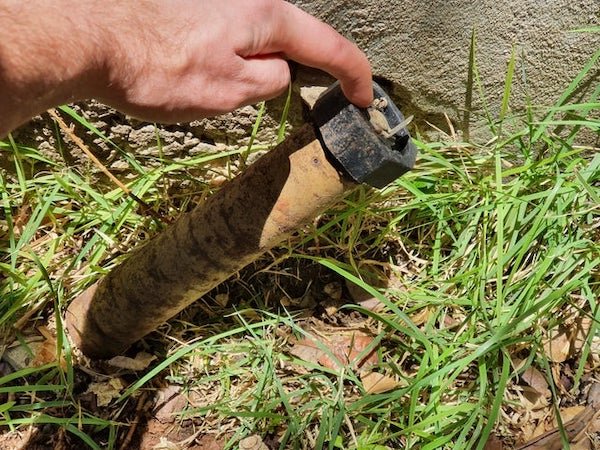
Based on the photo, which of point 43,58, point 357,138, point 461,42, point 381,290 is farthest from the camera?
point 381,290

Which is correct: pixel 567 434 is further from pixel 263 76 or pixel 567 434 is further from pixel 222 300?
pixel 263 76

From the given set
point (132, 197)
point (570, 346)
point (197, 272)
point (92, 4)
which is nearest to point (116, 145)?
point (132, 197)

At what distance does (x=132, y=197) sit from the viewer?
2074mm

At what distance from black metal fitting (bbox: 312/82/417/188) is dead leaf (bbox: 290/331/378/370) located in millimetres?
723

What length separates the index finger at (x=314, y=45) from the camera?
1.30 metres

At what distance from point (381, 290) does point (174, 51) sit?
104cm

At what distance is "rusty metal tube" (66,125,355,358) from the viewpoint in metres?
1.50

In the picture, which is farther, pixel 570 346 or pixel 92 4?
pixel 570 346

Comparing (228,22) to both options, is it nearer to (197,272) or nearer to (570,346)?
(197,272)

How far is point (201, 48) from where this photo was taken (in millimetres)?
1296

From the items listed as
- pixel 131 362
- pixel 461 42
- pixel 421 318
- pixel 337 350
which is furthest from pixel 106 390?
pixel 461 42

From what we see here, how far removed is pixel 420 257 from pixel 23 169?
119 cm

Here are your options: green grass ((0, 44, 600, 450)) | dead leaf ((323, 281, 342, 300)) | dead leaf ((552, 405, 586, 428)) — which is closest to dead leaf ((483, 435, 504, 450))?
green grass ((0, 44, 600, 450))

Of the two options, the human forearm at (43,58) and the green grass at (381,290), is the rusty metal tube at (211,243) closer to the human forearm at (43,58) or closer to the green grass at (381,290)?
the green grass at (381,290)
